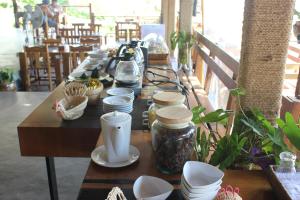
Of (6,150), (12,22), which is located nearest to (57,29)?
(12,22)

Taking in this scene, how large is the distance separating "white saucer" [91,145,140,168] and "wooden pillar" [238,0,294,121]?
0.43 meters

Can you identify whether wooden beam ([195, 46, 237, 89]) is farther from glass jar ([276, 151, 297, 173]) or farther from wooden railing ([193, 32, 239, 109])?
glass jar ([276, 151, 297, 173])

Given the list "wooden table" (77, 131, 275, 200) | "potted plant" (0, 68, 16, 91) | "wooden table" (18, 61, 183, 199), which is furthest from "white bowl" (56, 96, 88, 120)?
"potted plant" (0, 68, 16, 91)

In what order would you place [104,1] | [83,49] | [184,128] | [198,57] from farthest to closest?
1. [104,1]
2. [198,57]
3. [83,49]
4. [184,128]

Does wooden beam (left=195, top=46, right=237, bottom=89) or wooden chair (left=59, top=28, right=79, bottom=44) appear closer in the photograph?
wooden beam (left=195, top=46, right=237, bottom=89)

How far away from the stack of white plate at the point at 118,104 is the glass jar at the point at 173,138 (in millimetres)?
527

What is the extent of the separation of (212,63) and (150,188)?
8.19 ft

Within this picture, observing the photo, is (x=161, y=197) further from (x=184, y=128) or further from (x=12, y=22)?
(x=12, y=22)

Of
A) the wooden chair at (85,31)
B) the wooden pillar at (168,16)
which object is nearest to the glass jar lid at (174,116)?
the wooden pillar at (168,16)

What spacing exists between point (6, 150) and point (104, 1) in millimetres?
7099

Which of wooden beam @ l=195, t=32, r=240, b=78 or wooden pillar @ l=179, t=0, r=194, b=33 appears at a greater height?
wooden pillar @ l=179, t=0, r=194, b=33

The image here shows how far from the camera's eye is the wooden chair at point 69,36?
6016 millimetres

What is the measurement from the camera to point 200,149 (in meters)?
0.95

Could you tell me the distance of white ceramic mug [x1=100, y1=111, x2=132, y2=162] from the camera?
0.91 metres
